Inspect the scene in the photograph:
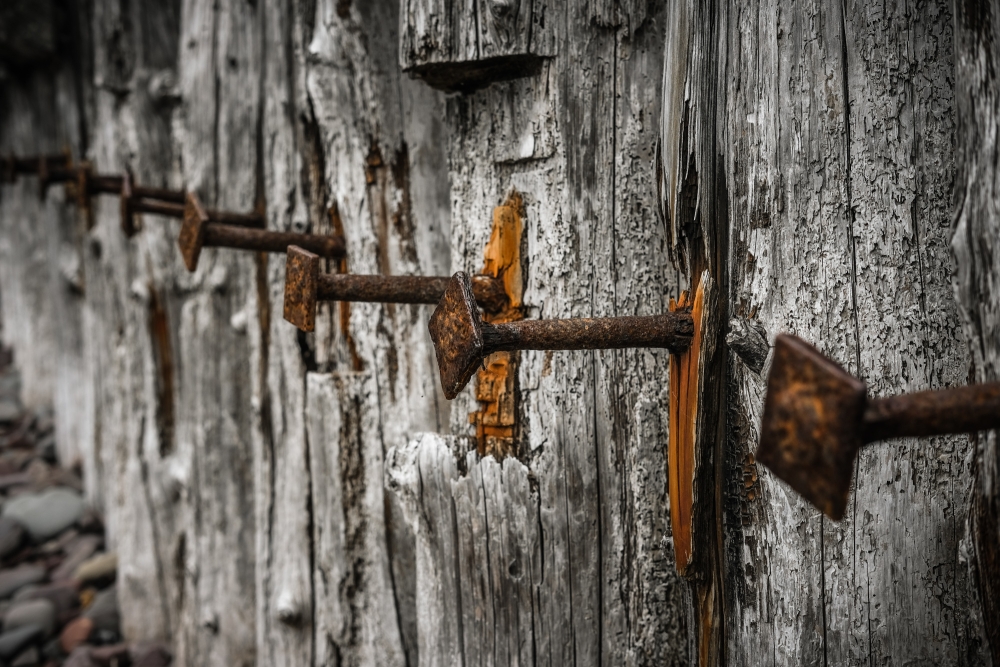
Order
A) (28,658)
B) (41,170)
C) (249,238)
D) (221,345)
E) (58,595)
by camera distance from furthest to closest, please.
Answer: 1. (58,595)
2. (28,658)
3. (41,170)
4. (221,345)
5. (249,238)

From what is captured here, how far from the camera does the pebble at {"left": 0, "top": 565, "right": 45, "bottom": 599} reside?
12.2 ft

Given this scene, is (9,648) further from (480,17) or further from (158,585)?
(480,17)

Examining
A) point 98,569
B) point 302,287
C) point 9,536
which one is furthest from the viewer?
point 9,536

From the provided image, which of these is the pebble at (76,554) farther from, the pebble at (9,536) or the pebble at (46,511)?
the pebble at (9,536)

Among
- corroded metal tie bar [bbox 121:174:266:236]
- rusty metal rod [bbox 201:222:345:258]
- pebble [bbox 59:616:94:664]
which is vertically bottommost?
pebble [bbox 59:616:94:664]

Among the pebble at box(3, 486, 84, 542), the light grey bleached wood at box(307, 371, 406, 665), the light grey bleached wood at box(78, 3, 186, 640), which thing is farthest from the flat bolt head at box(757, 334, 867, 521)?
the pebble at box(3, 486, 84, 542)

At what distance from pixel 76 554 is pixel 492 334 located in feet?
13.4

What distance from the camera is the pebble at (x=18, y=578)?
3721mm

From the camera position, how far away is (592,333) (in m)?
1.06

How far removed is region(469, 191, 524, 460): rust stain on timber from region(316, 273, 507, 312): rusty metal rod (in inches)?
1.2

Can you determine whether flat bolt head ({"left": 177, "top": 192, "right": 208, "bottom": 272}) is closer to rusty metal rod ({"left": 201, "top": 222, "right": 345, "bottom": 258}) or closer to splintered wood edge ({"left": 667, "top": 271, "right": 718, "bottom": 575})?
rusty metal rod ({"left": 201, "top": 222, "right": 345, "bottom": 258})

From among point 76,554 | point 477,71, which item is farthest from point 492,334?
point 76,554

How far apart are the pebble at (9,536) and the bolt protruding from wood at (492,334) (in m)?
4.37

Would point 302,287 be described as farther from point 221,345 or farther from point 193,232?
point 221,345
